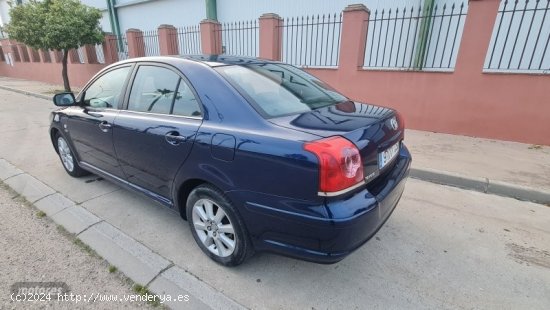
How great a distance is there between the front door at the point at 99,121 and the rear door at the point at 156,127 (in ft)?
0.59

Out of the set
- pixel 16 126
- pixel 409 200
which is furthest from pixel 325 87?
pixel 16 126

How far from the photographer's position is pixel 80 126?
342 centimetres

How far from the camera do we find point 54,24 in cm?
1061

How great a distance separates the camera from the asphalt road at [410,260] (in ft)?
6.89

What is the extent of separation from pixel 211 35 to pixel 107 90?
645cm

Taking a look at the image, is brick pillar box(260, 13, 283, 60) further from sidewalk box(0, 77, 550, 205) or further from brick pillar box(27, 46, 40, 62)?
brick pillar box(27, 46, 40, 62)

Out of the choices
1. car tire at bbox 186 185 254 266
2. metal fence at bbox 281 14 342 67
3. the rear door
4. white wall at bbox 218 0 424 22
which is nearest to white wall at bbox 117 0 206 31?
white wall at bbox 218 0 424 22

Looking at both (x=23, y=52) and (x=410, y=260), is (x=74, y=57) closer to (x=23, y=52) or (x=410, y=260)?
(x=23, y=52)

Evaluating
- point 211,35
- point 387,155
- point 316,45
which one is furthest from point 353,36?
point 387,155

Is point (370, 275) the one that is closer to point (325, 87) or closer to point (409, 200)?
point (409, 200)

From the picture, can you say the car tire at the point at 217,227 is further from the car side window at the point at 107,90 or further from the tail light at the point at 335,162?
the car side window at the point at 107,90

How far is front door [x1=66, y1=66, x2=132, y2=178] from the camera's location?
301cm

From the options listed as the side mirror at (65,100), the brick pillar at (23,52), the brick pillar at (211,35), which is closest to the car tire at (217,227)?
the side mirror at (65,100)

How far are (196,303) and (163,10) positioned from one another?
13.6m
